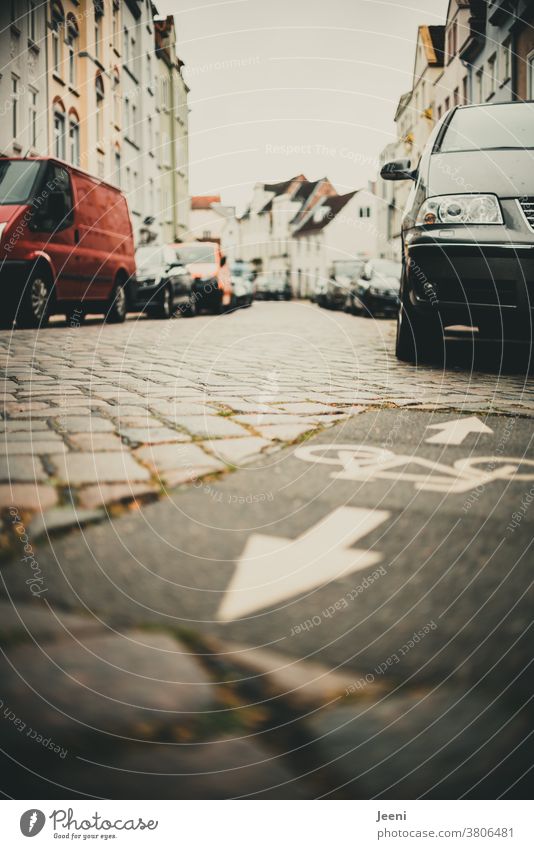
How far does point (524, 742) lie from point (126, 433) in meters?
2.31

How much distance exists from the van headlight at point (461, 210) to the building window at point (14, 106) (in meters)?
14.1

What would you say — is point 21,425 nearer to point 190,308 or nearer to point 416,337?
point 416,337

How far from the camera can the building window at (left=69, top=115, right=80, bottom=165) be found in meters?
21.1

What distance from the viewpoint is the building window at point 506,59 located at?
17.5 metres

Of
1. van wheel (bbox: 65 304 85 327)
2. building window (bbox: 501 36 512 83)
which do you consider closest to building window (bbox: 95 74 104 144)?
building window (bbox: 501 36 512 83)

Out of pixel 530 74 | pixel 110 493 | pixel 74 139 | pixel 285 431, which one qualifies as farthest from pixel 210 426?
pixel 74 139

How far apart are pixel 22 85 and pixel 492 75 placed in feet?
36.4

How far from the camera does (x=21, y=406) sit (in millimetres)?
3920

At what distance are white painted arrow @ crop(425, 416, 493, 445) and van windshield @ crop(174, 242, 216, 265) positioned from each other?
14.1 m

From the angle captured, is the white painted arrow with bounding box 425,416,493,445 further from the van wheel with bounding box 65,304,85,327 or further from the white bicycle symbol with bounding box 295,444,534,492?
the van wheel with bounding box 65,304,85,327

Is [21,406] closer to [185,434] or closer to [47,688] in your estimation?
[185,434]

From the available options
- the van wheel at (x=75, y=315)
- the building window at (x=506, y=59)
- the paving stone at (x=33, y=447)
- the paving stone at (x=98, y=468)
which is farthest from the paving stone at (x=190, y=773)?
the building window at (x=506, y=59)

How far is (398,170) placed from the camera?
19.9 ft
